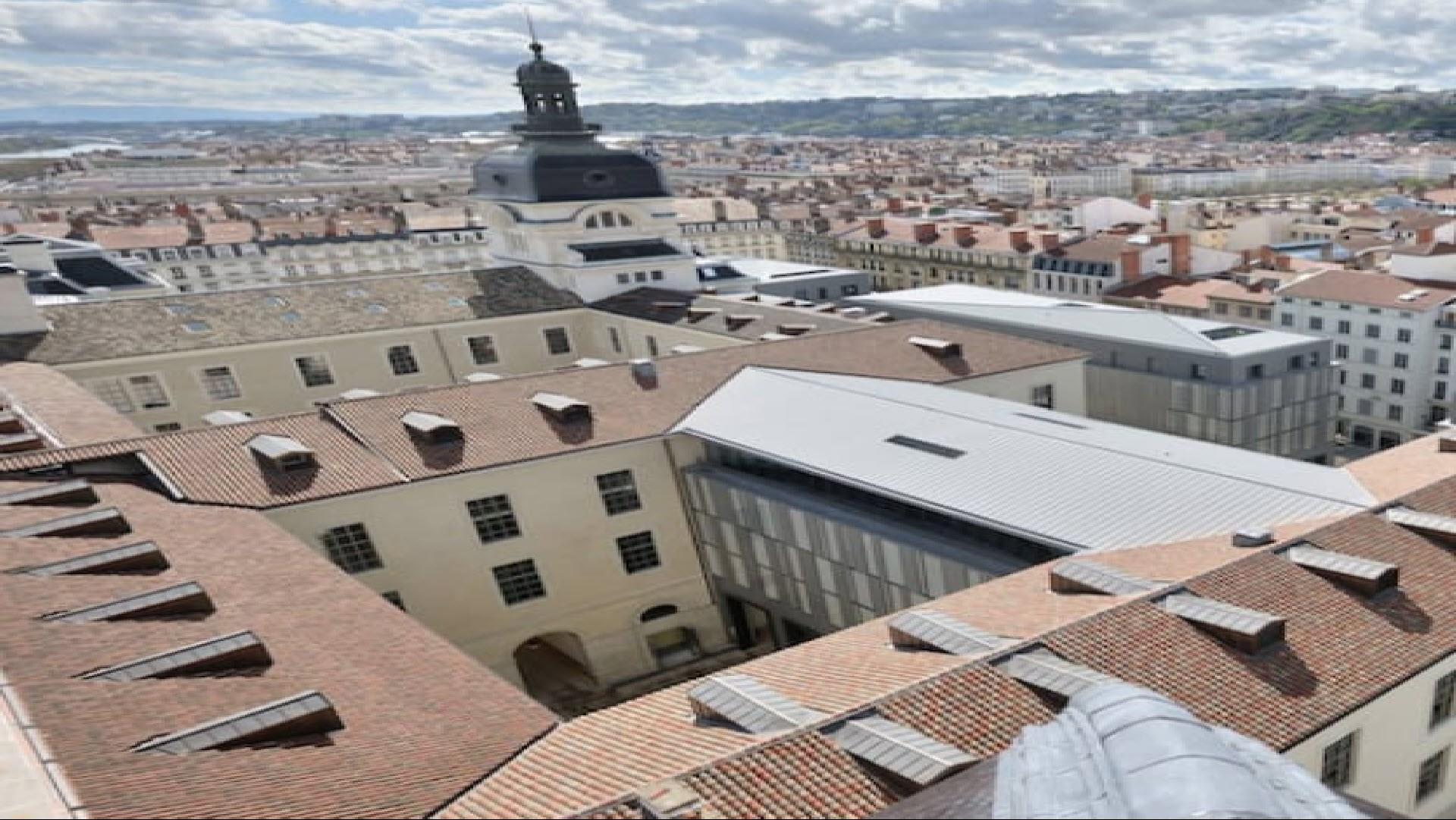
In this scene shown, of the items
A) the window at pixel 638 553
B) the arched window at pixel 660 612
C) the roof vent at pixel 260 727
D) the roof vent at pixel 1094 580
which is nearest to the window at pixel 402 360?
the window at pixel 638 553

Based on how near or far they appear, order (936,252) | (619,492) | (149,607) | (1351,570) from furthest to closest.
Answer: (936,252) < (619,492) < (149,607) < (1351,570)

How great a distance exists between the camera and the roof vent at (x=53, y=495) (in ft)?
88.3

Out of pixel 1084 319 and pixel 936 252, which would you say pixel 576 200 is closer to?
pixel 1084 319

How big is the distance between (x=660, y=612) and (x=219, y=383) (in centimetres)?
3480

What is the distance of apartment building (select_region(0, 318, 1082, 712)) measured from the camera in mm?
32375

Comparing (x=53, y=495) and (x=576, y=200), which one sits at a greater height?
(x=576, y=200)

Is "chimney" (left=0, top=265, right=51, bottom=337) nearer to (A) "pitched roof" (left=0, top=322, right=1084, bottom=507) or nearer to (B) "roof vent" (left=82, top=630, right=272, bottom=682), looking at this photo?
(A) "pitched roof" (left=0, top=322, right=1084, bottom=507)

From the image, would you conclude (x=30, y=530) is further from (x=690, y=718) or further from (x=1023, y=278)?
(x=1023, y=278)

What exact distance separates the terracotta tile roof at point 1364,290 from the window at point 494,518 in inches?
2648

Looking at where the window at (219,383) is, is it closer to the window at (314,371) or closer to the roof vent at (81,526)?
the window at (314,371)

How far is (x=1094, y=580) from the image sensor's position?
2088 centimetres

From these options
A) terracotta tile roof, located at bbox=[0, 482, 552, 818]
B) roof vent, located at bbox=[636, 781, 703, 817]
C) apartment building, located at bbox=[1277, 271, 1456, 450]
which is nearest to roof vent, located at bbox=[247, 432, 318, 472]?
terracotta tile roof, located at bbox=[0, 482, 552, 818]

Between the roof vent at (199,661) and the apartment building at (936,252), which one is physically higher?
the roof vent at (199,661)

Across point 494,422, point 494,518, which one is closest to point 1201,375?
point 494,422
